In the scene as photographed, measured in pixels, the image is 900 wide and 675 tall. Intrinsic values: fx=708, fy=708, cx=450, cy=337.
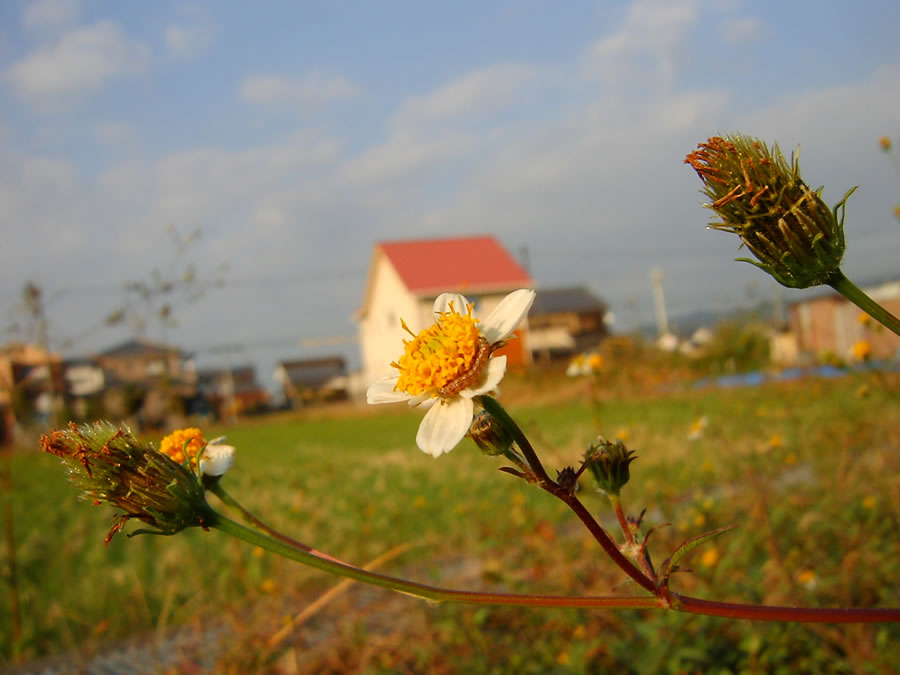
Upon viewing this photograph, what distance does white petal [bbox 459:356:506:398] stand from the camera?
0.65 m

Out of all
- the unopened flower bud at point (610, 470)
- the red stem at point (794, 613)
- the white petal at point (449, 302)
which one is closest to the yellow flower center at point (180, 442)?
the white petal at point (449, 302)

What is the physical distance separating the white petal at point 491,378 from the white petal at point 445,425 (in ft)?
A: 0.05

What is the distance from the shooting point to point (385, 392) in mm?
740

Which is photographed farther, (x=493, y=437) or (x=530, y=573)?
(x=530, y=573)

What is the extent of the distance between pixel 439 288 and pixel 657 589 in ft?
61.2

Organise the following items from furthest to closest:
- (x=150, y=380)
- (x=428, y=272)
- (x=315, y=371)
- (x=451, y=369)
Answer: (x=315, y=371), (x=428, y=272), (x=150, y=380), (x=451, y=369)

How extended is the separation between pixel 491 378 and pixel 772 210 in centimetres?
30

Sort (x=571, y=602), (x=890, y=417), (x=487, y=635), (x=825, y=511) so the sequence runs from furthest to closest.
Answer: (x=890, y=417), (x=825, y=511), (x=487, y=635), (x=571, y=602)

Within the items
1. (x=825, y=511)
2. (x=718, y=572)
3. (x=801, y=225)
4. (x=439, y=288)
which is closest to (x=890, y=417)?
(x=825, y=511)

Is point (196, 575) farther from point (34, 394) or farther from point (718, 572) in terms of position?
point (34, 394)

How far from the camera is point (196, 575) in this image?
9.82 feet

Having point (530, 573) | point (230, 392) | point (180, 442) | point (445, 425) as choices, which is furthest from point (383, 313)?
point (445, 425)

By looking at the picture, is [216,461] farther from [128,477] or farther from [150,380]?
[150,380]

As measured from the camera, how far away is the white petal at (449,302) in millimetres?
781
